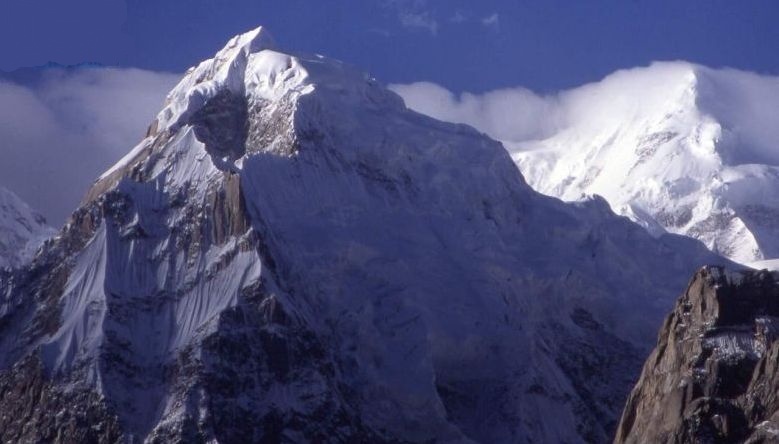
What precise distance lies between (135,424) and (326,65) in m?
40.4

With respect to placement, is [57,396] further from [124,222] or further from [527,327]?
[527,327]

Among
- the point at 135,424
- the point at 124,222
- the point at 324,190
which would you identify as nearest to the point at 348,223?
the point at 324,190

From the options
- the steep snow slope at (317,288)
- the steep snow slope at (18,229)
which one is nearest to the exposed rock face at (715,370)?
the steep snow slope at (317,288)

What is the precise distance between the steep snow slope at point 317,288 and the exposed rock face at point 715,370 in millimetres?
33728

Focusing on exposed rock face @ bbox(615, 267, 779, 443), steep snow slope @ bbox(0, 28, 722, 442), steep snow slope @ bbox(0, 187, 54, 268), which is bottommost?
exposed rock face @ bbox(615, 267, 779, 443)

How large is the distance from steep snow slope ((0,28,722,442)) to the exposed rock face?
1328 inches

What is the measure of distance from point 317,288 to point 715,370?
50282 mm

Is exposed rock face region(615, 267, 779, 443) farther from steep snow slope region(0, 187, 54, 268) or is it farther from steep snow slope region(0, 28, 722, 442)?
steep snow slope region(0, 187, 54, 268)

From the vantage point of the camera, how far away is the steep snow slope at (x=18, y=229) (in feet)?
624

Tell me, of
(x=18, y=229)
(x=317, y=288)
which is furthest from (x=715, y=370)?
(x=18, y=229)

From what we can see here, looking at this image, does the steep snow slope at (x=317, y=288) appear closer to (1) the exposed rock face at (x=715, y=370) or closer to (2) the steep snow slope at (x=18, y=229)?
(2) the steep snow slope at (x=18, y=229)

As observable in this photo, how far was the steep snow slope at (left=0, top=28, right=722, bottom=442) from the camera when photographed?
144750mm

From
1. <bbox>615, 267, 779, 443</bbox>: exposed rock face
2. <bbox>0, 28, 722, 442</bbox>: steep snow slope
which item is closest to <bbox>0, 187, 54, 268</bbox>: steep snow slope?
<bbox>0, 28, 722, 442</bbox>: steep snow slope

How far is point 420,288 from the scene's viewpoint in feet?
522
